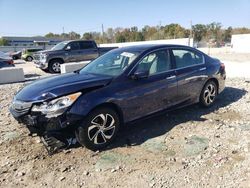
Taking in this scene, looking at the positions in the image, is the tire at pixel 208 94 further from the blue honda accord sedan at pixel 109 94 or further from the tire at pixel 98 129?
the tire at pixel 98 129

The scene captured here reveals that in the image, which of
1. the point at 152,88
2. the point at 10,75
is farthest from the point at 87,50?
the point at 152,88

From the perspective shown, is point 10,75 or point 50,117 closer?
point 50,117

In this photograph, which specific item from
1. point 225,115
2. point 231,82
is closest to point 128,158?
point 225,115

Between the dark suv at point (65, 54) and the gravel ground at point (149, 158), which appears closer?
the gravel ground at point (149, 158)

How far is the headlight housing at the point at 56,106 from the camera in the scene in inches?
158

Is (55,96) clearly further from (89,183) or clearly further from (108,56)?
(108,56)

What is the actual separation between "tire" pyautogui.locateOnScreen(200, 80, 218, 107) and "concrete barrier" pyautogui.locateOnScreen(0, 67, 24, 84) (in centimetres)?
918

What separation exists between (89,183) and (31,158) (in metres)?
1.20

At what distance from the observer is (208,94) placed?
6.33 meters

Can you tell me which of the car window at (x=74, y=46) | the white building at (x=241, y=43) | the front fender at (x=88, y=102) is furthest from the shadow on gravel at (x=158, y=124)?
the white building at (x=241, y=43)

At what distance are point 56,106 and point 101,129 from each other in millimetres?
809

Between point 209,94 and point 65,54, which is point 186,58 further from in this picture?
point 65,54

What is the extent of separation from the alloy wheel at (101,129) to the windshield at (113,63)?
849 millimetres

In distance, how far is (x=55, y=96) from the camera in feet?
13.4
